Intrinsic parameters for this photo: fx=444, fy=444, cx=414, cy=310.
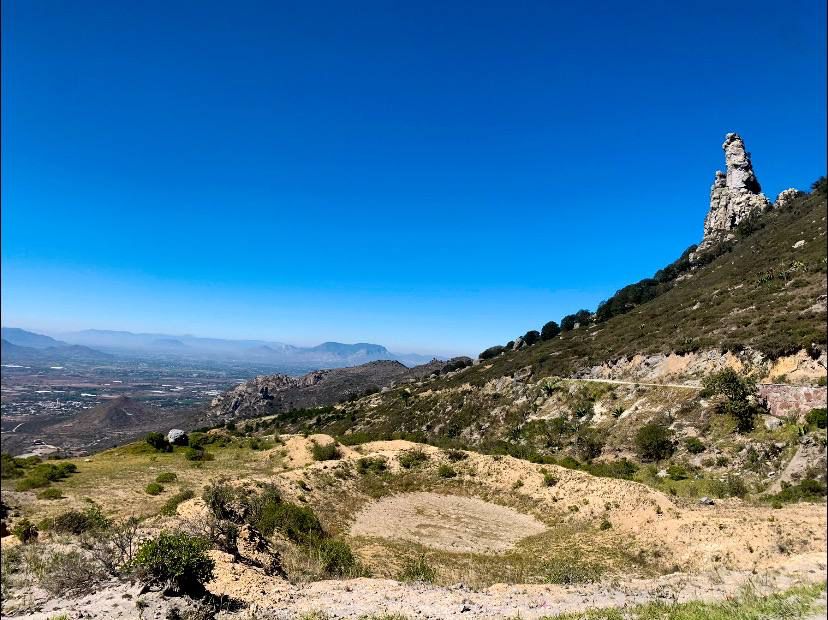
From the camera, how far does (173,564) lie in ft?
31.2

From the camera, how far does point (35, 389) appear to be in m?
169

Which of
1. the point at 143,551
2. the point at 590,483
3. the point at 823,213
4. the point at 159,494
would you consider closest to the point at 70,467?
the point at 159,494

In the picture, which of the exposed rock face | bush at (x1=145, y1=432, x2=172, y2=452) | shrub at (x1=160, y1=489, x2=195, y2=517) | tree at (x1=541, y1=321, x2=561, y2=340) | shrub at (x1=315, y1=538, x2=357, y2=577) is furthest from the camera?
the exposed rock face

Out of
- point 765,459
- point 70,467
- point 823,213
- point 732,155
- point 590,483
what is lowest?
point 70,467

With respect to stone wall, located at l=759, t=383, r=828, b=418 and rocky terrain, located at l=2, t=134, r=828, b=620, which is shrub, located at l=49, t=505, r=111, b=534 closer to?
rocky terrain, located at l=2, t=134, r=828, b=620

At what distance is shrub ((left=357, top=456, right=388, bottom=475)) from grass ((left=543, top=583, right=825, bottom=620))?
19589 mm

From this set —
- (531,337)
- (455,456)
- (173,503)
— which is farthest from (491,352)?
(173,503)

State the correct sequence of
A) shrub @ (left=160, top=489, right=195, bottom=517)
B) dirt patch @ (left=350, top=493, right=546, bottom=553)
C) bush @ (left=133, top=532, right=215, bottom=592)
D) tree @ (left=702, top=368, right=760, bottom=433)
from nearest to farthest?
bush @ (left=133, top=532, right=215, bottom=592), shrub @ (left=160, top=489, right=195, bottom=517), dirt patch @ (left=350, top=493, right=546, bottom=553), tree @ (left=702, top=368, right=760, bottom=433)

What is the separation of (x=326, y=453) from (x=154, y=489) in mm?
10243

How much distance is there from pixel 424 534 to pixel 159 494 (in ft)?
41.7

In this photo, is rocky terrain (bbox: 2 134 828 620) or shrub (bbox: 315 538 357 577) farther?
shrub (bbox: 315 538 357 577)

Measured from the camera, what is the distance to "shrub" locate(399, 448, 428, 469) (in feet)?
93.9

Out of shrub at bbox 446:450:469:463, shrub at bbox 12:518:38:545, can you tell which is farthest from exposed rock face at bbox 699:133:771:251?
shrub at bbox 12:518:38:545

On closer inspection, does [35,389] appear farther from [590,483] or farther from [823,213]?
[823,213]
